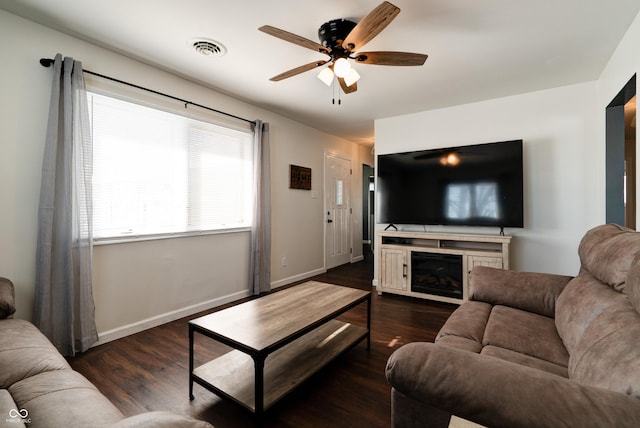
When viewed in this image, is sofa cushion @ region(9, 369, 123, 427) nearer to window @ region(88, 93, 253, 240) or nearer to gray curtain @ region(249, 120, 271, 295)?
window @ region(88, 93, 253, 240)

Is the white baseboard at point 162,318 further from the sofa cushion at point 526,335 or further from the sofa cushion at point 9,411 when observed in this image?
the sofa cushion at point 526,335

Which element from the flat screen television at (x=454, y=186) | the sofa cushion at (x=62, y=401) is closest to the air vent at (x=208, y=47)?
the sofa cushion at (x=62, y=401)

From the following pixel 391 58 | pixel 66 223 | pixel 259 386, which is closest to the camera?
pixel 259 386

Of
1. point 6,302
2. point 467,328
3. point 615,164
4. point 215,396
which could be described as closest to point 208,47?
point 6,302

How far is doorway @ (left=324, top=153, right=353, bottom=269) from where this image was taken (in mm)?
5023

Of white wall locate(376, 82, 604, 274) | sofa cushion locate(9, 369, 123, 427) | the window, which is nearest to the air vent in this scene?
the window

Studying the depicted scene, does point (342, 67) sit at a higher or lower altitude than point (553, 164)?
higher

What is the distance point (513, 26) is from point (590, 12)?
1.44 ft

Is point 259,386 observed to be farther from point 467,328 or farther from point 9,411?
point 467,328

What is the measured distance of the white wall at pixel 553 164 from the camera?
117 inches

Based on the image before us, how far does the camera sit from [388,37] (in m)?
2.20

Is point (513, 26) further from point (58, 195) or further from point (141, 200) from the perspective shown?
point (58, 195)

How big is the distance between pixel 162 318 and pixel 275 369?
164 centimetres

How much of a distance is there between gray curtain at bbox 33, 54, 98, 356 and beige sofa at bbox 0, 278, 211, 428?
687mm
